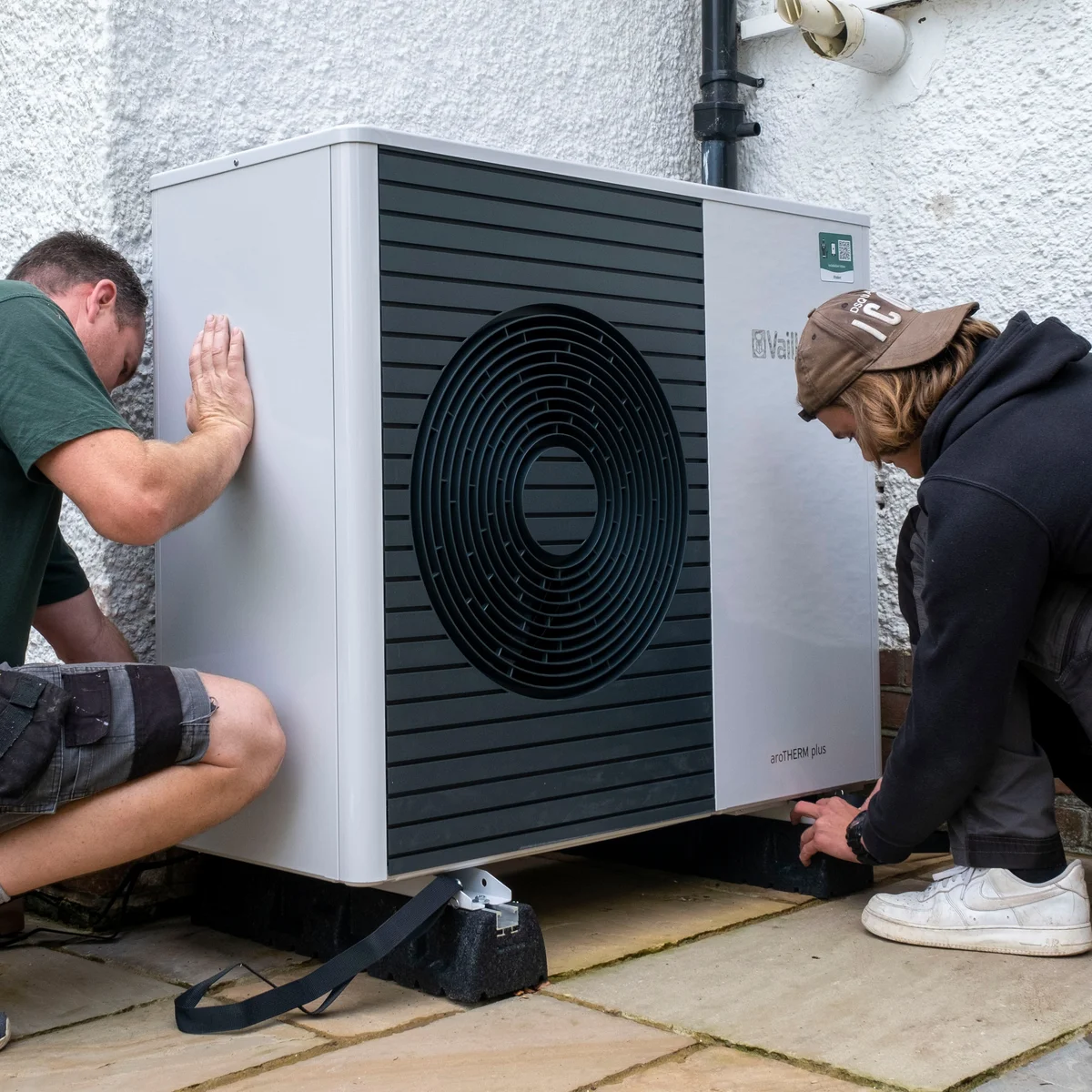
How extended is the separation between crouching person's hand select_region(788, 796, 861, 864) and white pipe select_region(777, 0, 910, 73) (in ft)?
4.89

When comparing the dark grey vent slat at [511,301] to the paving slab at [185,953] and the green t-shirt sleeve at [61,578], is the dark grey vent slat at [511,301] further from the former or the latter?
the paving slab at [185,953]

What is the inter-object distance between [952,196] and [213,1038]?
2.14 m

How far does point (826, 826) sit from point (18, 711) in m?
1.32

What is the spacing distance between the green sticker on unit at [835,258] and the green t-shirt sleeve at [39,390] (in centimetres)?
132

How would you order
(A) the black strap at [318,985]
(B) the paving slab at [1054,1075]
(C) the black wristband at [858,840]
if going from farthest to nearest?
1. (C) the black wristband at [858,840]
2. (A) the black strap at [318,985]
3. (B) the paving slab at [1054,1075]

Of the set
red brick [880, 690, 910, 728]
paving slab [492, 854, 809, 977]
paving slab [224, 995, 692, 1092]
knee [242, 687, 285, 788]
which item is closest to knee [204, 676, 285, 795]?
knee [242, 687, 285, 788]

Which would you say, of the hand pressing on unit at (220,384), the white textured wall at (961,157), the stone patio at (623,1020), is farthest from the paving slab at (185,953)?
the white textured wall at (961,157)

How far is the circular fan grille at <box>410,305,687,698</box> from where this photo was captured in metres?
1.95

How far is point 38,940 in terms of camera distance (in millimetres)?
2277

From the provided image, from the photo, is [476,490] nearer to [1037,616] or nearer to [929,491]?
[929,491]

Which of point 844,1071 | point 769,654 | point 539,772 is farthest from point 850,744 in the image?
point 844,1071

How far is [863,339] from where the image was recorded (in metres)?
2.08

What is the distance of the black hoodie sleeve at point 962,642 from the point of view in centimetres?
186

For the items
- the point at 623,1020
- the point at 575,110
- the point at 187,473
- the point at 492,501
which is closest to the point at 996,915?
the point at 623,1020
